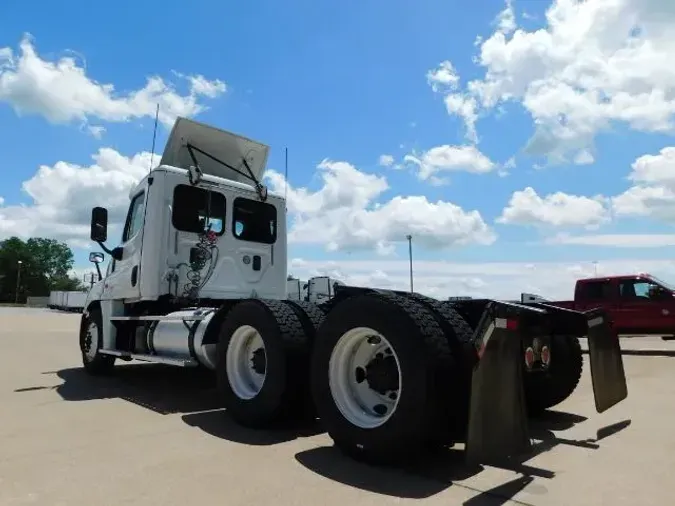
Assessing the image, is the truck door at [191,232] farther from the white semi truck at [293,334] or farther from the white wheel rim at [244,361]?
the white wheel rim at [244,361]

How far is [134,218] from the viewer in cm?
798

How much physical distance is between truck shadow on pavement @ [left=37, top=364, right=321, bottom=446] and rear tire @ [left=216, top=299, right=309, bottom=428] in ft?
0.63

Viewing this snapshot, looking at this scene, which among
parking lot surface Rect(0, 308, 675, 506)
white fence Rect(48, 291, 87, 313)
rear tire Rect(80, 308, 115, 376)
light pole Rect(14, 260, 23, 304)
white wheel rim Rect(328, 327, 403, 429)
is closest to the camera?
parking lot surface Rect(0, 308, 675, 506)

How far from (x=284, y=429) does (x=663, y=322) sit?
12459 mm

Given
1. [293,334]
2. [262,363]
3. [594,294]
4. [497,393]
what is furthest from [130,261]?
[594,294]

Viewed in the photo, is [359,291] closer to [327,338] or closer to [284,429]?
[327,338]

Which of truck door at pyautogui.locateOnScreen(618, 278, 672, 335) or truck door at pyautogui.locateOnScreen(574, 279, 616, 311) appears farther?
truck door at pyautogui.locateOnScreen(574, 279, 616, 311)

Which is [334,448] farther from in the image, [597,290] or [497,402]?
[597,290]

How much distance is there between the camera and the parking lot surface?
327cm

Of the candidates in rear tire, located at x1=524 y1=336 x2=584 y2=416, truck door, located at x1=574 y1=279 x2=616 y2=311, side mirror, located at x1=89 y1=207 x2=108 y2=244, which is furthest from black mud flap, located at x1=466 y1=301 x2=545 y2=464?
truck door, located at x1=574 y1=279 x2=616 y2=311

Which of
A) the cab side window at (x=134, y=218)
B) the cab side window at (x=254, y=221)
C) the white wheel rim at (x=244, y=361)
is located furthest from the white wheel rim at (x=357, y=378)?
the cab side window at (x=134, y=218)

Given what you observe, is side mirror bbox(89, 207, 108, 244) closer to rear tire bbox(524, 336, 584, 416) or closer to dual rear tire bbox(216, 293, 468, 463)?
dual rear tire bbox(216, 293, 468, 463)

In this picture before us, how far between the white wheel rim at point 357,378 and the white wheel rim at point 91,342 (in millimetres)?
5711

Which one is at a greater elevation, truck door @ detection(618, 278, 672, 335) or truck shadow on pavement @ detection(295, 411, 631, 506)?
truck door @ detection(618, 278, 672, 335)
